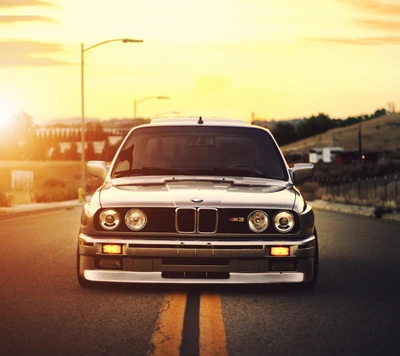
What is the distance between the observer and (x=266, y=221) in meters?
7.21

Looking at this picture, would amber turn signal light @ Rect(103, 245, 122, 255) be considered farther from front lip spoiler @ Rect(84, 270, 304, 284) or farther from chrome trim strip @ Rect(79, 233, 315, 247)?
front lip spoiler @ Rect(84, 270, 304, 284)

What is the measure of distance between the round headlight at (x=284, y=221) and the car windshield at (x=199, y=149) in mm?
1441

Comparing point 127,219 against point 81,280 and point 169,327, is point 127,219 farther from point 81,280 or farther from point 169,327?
point 169,327

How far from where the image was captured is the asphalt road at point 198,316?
547cm

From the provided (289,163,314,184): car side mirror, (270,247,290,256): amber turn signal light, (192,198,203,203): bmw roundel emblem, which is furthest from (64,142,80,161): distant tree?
(270,247,290,256): amber turn signal light

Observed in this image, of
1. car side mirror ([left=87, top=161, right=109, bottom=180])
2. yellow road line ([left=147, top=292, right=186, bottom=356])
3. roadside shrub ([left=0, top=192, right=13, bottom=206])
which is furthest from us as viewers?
roadside shrub ([left=0, top=192, right=13, bottom=206])

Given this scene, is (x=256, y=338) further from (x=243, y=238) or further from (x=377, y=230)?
(x=377, y=230)

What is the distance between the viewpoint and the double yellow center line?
5350 mm

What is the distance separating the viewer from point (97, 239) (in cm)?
719

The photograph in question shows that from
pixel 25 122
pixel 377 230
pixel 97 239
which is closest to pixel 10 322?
pixel 97 239

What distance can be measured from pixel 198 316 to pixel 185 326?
40 centimetres

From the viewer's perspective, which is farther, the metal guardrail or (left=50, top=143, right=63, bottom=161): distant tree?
(left=50, top=143, right=63, bottom=161): distant tree

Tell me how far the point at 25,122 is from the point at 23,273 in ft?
575

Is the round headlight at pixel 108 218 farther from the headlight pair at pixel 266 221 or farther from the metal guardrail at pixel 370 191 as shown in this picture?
the metal guardrail at pixel 370 191
